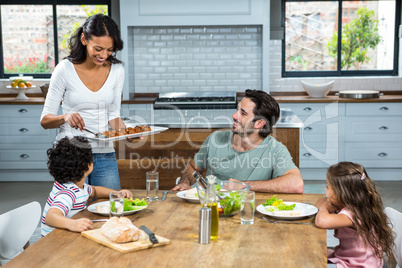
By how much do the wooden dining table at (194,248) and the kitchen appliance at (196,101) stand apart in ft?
11.7

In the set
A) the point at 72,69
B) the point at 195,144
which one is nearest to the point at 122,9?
the point at 195,144

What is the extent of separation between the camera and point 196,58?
614 centimetres

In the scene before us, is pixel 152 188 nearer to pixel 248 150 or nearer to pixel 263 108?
pixel 248 150

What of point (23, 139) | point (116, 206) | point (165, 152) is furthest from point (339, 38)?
point (116, 206)

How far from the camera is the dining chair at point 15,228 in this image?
2.05m

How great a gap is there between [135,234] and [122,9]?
4.36 meters

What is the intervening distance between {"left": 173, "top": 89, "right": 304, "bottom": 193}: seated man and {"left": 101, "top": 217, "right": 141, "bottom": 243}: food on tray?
87 cm

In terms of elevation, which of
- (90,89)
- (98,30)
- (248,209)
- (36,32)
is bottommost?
(248,209)

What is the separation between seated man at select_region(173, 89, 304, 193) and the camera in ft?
8.64

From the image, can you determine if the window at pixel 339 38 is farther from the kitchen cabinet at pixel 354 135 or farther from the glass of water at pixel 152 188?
the glass of water at pixel 152 188

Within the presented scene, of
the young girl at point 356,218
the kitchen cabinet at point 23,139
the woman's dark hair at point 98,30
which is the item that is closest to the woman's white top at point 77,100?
the woman's dark hair at point 98,30

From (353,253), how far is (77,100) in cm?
163

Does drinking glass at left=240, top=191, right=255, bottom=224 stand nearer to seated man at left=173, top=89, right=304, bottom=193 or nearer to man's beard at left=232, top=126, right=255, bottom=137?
seated man at left=173, top=89, right=304, bottom=193

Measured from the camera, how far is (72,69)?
2732 millimetres
